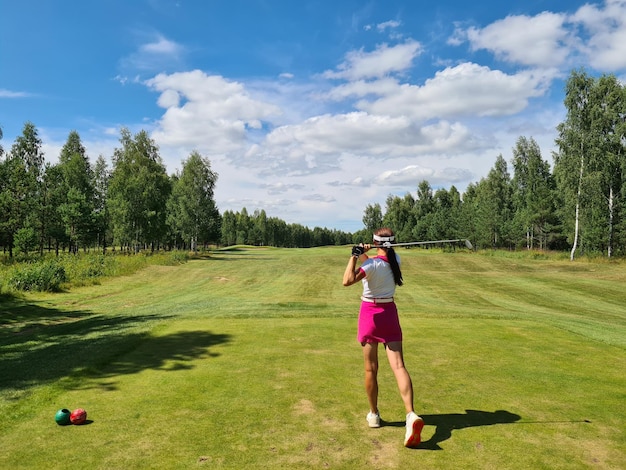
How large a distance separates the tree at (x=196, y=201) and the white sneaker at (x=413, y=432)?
66.7m

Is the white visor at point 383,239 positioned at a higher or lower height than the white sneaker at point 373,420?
higher

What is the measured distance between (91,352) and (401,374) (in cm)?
758

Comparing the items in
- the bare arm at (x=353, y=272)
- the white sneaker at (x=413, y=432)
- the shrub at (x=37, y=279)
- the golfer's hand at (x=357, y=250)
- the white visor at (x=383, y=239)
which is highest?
the white visor at (x=383, y=239)

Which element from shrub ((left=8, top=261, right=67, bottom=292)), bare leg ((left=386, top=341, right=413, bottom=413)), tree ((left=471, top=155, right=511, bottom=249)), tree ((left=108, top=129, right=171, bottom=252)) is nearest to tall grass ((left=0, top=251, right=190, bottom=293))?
shrub ((left=8, top=261, right=67, bottom=292))

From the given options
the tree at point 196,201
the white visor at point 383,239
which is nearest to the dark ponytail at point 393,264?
the white visor at point 383,239

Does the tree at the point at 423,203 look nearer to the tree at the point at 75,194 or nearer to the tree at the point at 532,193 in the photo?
the tree at the point at 532,193

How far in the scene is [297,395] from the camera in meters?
6.62

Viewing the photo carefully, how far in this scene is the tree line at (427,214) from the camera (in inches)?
1924

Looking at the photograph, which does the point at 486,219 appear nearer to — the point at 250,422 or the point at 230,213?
the point at 250,422

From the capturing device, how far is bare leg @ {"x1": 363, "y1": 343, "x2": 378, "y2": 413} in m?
5.68

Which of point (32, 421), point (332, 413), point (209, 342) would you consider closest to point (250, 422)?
point (332, 413)

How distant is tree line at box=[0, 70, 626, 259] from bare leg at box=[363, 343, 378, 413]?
52.1m

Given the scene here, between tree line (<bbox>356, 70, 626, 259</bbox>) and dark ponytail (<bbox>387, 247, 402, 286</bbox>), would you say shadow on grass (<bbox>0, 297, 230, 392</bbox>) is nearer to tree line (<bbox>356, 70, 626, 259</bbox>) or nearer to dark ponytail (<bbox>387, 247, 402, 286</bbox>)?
dark ponytail (<bbox>387, 247, 402, 286</bbox>)

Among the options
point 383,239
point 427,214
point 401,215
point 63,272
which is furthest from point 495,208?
point 383,239
